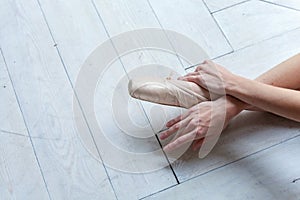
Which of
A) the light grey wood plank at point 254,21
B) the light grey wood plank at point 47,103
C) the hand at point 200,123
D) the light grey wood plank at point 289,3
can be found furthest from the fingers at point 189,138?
the light grey wood plank at point 289,3

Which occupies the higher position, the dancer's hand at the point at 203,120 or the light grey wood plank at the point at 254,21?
the light grey wood plank at the point at 254,21

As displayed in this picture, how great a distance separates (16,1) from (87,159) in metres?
0.47

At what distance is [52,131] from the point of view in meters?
0.94

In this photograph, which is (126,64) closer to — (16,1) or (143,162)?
(143,162)

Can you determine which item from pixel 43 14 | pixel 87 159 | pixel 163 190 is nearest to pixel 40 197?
pixel 87 159

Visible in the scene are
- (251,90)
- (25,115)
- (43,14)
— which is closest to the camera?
(251,90)

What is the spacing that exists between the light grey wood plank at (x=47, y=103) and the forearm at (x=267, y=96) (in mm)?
319

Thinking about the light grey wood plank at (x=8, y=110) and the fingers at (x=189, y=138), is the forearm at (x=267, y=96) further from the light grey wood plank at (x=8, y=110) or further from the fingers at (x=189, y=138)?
the light grey wood plank at (x=8, y=110)

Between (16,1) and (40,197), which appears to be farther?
(16,1)

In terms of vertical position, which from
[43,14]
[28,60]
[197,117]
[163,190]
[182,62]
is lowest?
[163,190]

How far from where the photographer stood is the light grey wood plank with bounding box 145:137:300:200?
2.81 feet

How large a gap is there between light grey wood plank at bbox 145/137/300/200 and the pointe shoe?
154 millimetres

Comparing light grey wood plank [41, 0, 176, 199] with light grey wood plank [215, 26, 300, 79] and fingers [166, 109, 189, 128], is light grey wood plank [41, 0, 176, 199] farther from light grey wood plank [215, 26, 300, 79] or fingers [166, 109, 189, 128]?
light grey wood plank [215, 26, 300, 79]

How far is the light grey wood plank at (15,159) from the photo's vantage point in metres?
0.88
